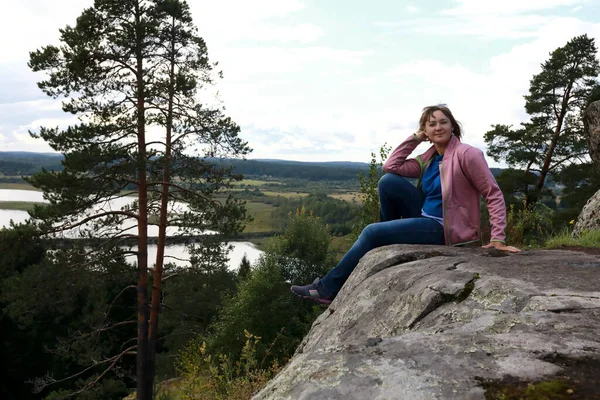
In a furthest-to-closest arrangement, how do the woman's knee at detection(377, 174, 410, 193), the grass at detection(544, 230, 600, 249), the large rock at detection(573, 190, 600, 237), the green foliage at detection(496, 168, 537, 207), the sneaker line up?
the green foliage at detection(496, 168, 537, 207) < the large rock at detection(573, 190, 600, 237) < the grass at detection(544, 230, 600, 249) < the sneaker < the woman's knee at detection(377, 174, 410, 193)

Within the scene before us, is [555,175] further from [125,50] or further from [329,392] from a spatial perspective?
[329,392]

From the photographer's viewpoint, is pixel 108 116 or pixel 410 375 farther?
pixel 108 116

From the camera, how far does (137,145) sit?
13203 mm

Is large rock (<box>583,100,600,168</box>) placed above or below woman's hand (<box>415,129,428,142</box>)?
above

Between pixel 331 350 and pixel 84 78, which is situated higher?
pixel 84 78

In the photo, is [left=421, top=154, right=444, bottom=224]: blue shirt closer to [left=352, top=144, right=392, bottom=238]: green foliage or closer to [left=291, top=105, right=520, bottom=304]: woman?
[left=291, top=105, right=520, bottom=304]: woman

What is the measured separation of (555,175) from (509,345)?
70.2 ft

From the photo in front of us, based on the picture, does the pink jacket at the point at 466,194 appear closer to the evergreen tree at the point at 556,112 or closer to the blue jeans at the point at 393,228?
the blue jeans at the point at 393,228

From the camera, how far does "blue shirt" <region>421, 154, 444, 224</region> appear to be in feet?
12.4

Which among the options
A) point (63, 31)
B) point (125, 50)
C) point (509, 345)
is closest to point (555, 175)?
point (125, 50)

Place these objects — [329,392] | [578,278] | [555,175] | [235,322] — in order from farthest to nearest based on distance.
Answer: [555,175], [235,322], [578,278], [329,392]

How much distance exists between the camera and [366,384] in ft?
4.42

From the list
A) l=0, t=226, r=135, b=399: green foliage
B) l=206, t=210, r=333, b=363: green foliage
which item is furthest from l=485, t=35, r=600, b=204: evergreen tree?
l=0, t=226, r=135, b=399: green foliage

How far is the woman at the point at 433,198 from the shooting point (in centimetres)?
362
